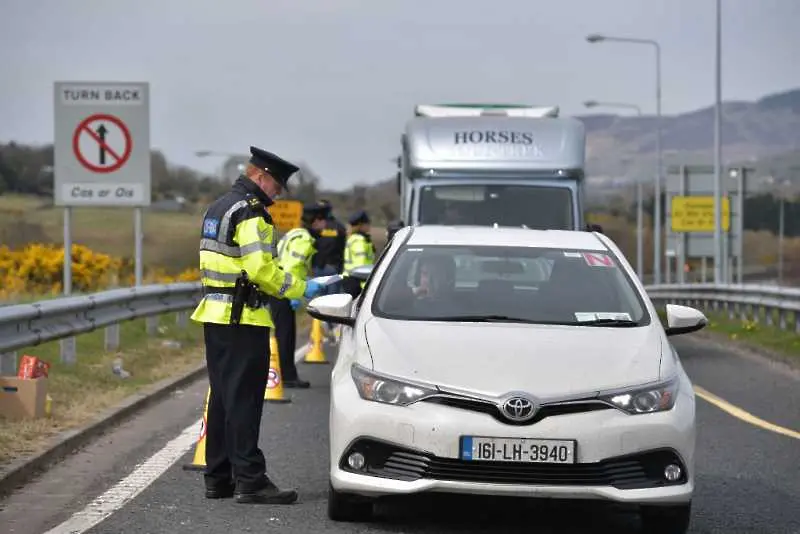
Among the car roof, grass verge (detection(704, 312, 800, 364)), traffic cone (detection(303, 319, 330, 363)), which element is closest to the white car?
the car roof

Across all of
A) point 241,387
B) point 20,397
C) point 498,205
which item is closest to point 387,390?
point 241,387

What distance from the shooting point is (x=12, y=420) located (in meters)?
11.3

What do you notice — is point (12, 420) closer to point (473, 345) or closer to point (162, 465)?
point (162, 465)

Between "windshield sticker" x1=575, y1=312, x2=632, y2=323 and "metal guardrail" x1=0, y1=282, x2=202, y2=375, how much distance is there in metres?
4.92

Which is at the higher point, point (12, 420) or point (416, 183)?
point (416, 183)

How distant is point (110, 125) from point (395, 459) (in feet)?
41.4

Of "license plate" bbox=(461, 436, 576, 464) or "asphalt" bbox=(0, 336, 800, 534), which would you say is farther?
"asphalt" bbox=(0, 336, 800, 534)

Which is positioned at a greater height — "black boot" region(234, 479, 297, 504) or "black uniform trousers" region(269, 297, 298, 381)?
"black uniform trousers" region(269, 297, 298, 381)

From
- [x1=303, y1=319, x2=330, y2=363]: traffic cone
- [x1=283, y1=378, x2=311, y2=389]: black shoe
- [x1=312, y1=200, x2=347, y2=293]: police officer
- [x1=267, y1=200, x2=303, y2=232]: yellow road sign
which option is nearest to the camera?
[x1=283, y1=378, x2=311, y2=389]: black shoe

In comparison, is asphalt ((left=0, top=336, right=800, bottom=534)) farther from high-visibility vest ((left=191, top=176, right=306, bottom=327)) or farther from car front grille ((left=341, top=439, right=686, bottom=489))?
high-visibility vest ((left=191, top=176, right=306, bottom=327))

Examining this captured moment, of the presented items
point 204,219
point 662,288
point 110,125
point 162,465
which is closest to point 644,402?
point 204,219

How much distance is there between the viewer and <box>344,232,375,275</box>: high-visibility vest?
20.3 metres

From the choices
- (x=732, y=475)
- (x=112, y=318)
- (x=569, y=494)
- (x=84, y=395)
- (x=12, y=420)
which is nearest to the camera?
(x=569, y=494)

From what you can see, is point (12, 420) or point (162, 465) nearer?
point (162, 465)
